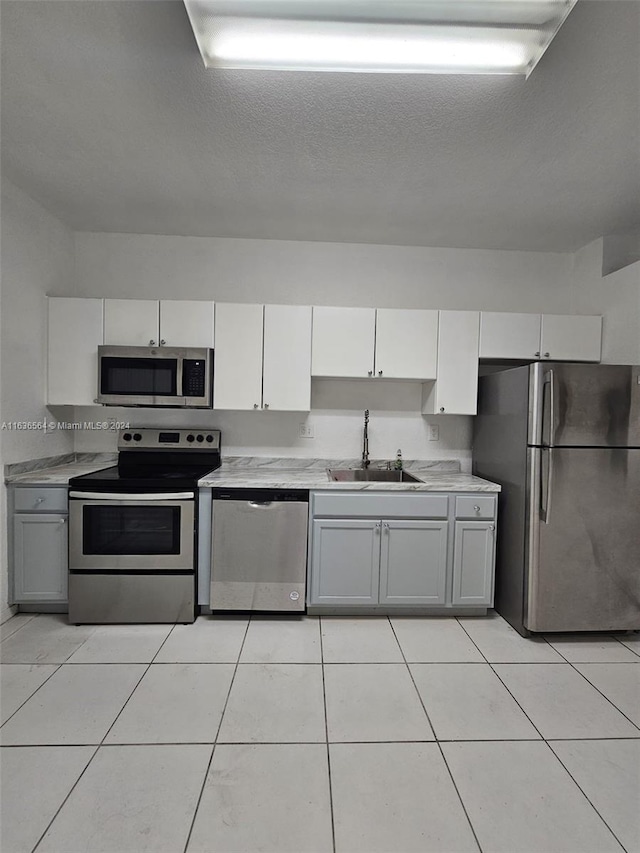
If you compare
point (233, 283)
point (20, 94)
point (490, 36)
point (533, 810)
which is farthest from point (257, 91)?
point (533, 810)

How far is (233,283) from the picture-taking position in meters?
3.17

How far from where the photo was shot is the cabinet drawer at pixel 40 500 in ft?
8.20

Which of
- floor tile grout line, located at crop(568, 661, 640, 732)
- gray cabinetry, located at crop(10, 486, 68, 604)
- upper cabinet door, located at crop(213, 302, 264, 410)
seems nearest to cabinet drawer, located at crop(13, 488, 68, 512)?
gray cabinetry, located at crop(10, 486, 68, 604)

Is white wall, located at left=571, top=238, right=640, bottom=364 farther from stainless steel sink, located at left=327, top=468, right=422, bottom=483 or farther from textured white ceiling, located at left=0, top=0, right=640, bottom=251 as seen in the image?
stainless steel sink, located at left=327, top=468, right=422, bottom=483

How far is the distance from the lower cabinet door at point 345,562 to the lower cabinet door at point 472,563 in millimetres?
515

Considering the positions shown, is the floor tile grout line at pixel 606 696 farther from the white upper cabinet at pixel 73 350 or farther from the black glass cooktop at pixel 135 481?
the white upper cabinet at pixel 73 350

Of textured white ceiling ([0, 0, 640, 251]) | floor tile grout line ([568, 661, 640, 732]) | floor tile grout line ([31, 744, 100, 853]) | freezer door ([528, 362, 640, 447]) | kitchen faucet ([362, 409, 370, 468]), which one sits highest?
textured white ceiling ([0, 0, 640, 251])

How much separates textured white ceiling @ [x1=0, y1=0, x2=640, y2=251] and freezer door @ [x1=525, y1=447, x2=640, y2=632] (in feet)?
5.12

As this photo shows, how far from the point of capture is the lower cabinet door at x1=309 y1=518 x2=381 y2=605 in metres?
2.59

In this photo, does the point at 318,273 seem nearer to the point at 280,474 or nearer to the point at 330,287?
the point at 330,287

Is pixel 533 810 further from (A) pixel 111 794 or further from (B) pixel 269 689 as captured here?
(A) pixel 111 794

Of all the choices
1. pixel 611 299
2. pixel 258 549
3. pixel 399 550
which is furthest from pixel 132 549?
pixel 611 299

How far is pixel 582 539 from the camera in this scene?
240cm

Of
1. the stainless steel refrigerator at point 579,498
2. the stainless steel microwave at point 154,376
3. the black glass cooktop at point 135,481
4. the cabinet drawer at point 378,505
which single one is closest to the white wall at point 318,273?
the stainless steel microwave at point 154,376
